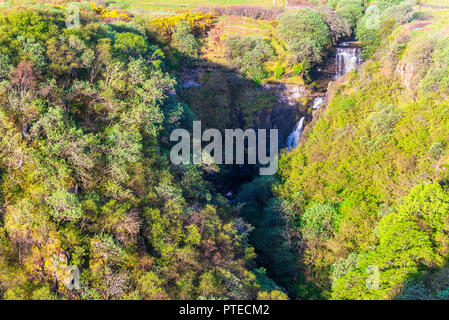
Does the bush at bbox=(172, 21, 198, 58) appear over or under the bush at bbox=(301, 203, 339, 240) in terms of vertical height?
over

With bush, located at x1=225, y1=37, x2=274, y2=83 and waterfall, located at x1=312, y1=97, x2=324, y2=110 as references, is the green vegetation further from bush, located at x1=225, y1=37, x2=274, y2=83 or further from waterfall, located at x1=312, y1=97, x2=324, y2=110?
waterfall, located at x1=312, y1=97, x2=324, y2=110

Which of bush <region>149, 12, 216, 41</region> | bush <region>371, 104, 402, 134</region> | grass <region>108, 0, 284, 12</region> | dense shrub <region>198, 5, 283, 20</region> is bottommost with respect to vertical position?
bush <region>371, 104, 402, 134</region>

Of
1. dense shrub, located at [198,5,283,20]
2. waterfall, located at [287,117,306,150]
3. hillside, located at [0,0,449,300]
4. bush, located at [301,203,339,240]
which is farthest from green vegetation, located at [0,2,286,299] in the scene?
dense shrub, located at [198,5,283,20]

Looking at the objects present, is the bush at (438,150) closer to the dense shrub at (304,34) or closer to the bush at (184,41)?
the dense shrub at (304,34)

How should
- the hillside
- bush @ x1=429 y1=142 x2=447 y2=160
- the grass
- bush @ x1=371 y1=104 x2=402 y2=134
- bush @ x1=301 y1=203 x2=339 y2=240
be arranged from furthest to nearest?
the grass → bush @ x1=371 y1=104 x2=402 y2=134 → bush @ x1=301 y1=203 x2=339 y2=240 → bush @ x1=429 y1=142 x2=447 y2=160 → the hillside

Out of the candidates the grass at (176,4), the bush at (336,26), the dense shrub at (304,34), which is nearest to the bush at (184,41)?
the grass at (176,4)

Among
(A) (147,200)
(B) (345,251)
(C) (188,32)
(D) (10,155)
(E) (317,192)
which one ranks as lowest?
(B) (345,251)
